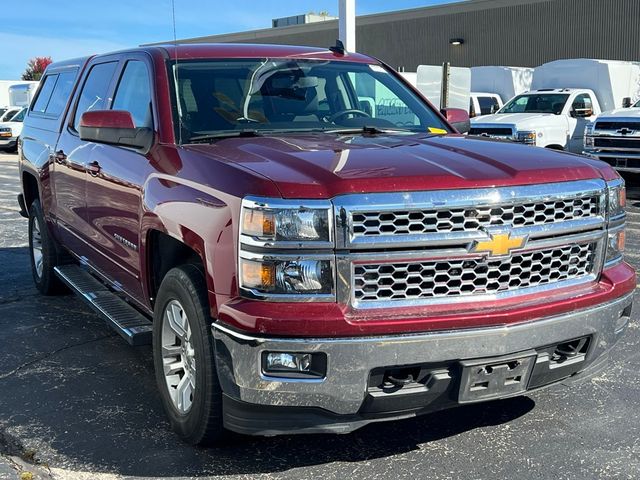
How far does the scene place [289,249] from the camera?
9.41 feet

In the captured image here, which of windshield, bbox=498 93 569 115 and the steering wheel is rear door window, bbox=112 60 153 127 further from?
windshield, bbox=498 93 569 115

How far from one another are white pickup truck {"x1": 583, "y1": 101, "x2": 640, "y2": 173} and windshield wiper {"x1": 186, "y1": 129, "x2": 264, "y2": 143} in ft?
35.9

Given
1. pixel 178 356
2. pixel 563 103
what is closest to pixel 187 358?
pixel 178 356

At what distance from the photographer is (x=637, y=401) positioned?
4.08 meters

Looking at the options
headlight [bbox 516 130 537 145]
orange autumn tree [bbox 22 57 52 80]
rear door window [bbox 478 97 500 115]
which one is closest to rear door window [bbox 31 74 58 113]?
headlight [bbox 516 130 537 145]

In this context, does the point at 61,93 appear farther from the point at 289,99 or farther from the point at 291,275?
the point at 291,275

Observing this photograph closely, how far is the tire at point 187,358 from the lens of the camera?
3.18 meters

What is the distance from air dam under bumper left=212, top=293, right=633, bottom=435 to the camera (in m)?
2.86

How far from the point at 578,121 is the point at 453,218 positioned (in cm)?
1359

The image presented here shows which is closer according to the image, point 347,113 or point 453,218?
point 453,218

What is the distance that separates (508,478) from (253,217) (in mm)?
1596

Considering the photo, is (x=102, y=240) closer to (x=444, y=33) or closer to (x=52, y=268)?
(x=52, y=268)

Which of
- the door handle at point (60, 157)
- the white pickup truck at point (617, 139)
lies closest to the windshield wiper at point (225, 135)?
the door handle at point (60, 157)

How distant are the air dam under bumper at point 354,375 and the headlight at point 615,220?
596 millimetres
